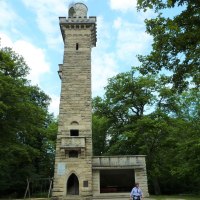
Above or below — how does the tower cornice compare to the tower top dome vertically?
below

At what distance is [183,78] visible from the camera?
9.16 m

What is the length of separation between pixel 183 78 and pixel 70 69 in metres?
15.9

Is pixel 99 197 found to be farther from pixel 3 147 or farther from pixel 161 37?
pixel 161 37

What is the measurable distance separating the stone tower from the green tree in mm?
12959

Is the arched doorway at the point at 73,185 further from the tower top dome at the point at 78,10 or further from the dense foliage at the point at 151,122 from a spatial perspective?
the tower top dome at the point at 78,10

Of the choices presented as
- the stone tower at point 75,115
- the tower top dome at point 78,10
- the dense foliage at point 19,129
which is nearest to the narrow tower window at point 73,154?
the stone tower at point 75,115

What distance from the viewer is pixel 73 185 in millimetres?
21906

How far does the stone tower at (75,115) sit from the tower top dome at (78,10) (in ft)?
3.06

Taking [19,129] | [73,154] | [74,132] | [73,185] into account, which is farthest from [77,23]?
[73,185]

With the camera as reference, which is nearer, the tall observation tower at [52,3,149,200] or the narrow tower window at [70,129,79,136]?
the tall observation tower at [52,3,149,200]

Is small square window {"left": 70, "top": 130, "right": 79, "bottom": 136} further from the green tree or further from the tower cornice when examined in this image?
the green tree

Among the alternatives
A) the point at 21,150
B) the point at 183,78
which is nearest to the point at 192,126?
the point at 21,150

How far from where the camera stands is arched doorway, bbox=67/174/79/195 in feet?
70.9

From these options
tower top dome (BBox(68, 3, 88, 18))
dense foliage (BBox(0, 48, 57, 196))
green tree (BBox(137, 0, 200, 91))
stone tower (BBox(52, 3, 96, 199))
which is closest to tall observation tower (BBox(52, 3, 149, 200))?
stone tower (BBox(52, 3, 96, 199))
